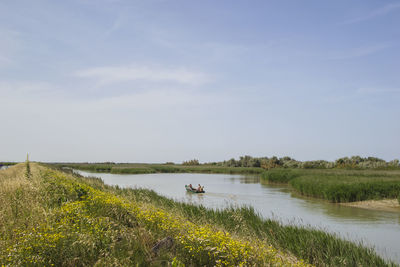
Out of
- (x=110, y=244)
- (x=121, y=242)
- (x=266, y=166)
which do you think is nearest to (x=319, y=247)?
(x=121, y=242)

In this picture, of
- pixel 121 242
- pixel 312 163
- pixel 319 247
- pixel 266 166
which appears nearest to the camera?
pixel 121 242

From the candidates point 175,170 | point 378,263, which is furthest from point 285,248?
point 175,170

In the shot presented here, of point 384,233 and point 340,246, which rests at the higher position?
point 340,246

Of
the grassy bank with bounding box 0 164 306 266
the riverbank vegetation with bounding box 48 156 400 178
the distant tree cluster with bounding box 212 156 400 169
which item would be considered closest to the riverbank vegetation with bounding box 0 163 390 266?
the grassy bank with bounding box 0 164 306 266

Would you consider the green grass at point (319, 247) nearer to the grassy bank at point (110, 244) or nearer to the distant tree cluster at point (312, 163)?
the grassy bank at point (110, 244)

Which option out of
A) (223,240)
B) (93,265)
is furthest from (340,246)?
(93,265)

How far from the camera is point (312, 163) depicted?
238 ft

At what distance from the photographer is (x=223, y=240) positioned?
19.6 ft

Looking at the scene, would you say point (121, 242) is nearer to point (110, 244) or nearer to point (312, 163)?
point (110, 244)

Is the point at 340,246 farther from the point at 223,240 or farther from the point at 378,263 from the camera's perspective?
the point at 223,240

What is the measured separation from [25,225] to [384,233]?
13699 mm

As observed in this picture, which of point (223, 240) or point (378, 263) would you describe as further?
point (378, 263)

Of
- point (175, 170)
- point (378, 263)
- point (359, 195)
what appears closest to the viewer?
point (378, 263)

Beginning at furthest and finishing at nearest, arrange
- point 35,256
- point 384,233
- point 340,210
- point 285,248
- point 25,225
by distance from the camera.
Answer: point 340,210
point 384,233
point 285,248
point 25,225
point 35,256
